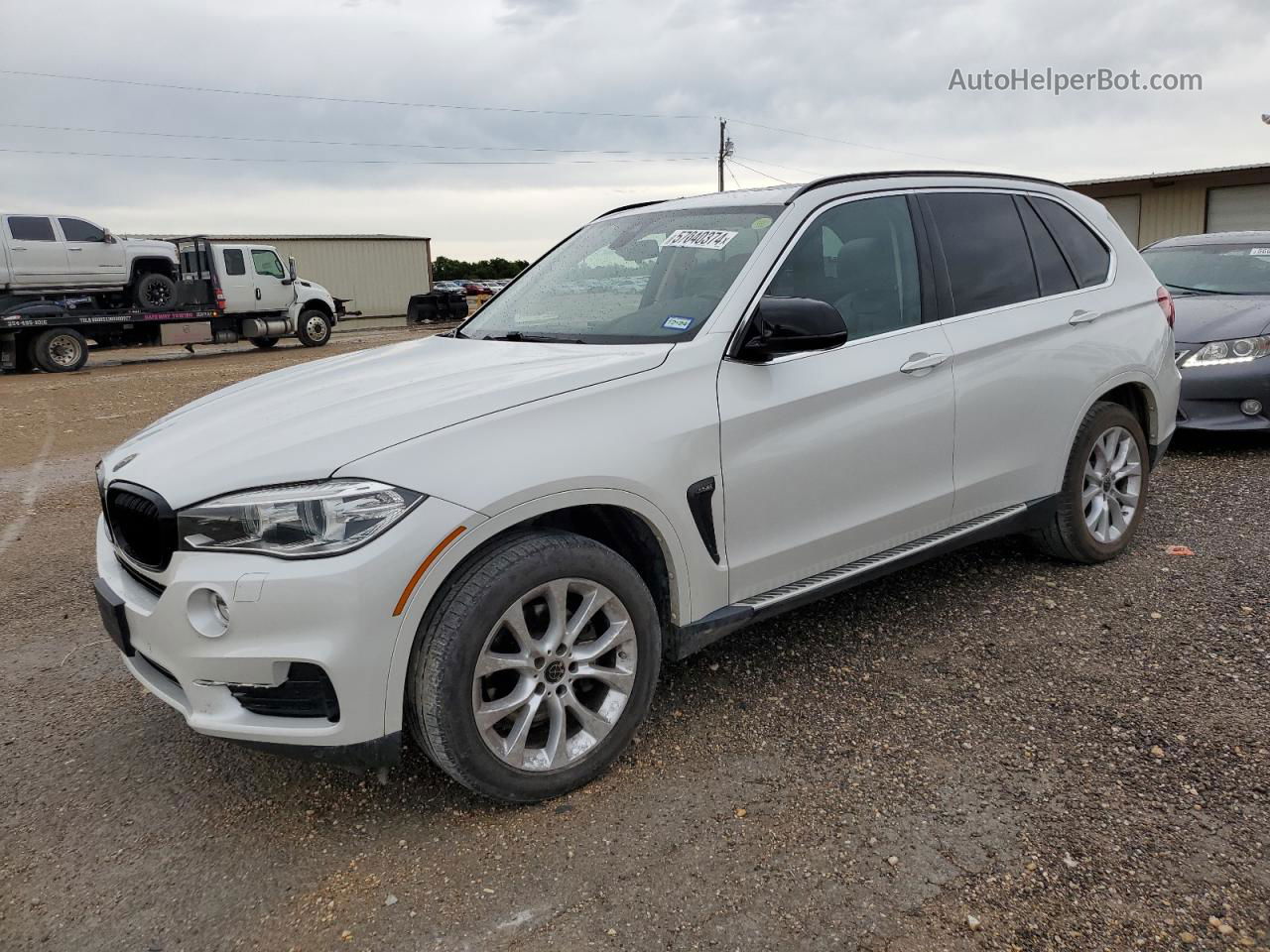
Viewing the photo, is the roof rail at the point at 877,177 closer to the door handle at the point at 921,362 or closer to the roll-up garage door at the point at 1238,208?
the door handle at the point at 921,362

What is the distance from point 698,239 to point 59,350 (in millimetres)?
18528

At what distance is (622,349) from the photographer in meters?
3.16

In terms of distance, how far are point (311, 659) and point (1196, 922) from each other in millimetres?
2157

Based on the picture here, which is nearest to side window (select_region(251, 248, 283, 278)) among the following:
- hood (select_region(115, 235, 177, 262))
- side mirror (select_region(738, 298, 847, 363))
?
hood (select_region(115, 235, 177, 262))

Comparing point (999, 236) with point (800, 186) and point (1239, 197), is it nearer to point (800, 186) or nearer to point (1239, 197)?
point (800, 186)

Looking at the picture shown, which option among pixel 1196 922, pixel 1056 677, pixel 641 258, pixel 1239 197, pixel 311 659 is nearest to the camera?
pixel 1196 922

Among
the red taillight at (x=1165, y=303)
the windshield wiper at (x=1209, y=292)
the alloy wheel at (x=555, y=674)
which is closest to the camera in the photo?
the alloy wheel at (x=555, y=674)

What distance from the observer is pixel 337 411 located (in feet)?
9.30

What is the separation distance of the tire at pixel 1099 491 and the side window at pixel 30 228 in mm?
19752

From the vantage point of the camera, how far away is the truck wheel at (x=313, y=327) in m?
22.8

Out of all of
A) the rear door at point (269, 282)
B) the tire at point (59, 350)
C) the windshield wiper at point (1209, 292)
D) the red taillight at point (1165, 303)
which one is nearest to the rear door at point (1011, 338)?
the red taillight at point (1165, 303)

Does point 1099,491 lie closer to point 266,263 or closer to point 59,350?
point 59,350

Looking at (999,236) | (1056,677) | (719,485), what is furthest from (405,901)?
(999,236)

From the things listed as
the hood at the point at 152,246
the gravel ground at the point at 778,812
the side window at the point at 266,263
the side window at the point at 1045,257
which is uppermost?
the hood at the point at 152,246
